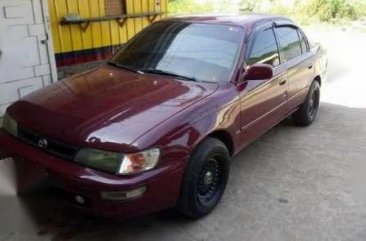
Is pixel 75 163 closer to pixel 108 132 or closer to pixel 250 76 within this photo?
pixel 108 132

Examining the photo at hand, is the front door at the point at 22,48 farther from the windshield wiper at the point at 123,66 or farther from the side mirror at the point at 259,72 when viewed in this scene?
the side mirror at the point at 259,72

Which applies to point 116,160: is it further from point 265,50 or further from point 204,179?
point 265,50

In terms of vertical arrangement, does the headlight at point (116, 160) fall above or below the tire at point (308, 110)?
above

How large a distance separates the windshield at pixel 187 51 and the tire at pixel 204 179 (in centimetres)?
70

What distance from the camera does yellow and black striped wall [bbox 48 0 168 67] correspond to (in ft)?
20.9

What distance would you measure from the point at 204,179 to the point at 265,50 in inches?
66.2

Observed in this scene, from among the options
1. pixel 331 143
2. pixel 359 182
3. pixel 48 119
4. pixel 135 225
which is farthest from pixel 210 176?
pixel 331 143

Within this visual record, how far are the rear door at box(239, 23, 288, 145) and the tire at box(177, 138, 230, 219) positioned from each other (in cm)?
45

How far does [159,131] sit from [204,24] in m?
1.75

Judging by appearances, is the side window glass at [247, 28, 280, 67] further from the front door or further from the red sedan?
the front door

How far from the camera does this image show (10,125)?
136 inches

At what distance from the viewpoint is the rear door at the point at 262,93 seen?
4.03 meters

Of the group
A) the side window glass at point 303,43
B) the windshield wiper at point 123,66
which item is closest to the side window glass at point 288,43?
the side window glass at point 303,43

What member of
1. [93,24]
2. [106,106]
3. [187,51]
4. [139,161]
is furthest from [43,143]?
[93,24]
